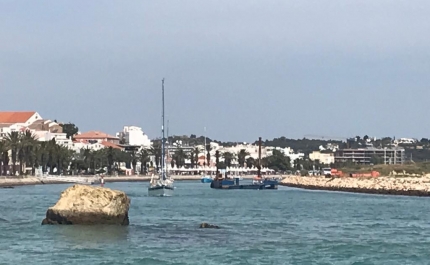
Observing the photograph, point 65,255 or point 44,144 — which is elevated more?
point 44,144

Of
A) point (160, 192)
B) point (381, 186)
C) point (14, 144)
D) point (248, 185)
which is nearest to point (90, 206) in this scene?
point (160, 192)

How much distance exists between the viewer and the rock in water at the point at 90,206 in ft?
145

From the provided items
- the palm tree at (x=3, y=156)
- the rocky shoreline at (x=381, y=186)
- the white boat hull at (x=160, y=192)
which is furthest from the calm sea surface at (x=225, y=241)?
the palm tree at (x=3, y=156)

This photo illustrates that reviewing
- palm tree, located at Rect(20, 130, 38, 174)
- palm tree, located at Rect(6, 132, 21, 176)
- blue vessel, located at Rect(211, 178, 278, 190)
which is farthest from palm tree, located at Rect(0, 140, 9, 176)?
blue vessel, located at Rect(211, 178, 278, 190)

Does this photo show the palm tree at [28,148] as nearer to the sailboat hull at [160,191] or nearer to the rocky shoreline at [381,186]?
the rocky shoreline at [381,186]

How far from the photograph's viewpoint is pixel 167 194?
97.8m

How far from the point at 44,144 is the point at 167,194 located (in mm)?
82614

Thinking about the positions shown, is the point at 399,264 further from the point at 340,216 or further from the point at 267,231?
the point at 340,216

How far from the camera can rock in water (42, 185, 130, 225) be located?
4431 cm

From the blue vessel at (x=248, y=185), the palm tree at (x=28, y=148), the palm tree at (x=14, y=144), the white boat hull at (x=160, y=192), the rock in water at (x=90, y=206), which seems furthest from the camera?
the palm tree at (x=28, y=148)

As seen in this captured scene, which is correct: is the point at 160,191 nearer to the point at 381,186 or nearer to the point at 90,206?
the point at 381,186

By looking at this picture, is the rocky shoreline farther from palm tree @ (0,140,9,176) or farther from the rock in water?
the rock in water

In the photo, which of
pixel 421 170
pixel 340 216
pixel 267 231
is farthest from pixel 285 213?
pixel 421 170

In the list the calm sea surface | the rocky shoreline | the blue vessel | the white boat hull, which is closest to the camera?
the calm sea surface
